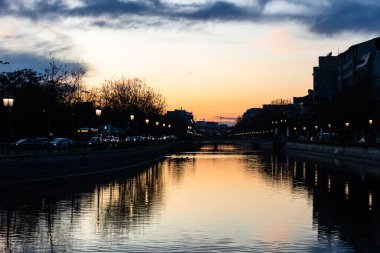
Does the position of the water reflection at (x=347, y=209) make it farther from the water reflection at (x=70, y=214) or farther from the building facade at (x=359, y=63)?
the building facade at (x=359, y=63)

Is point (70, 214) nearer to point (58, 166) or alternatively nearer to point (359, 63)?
point (58, 166)

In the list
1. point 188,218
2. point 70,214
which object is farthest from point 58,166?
point 188,218

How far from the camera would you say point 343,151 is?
93500 millimetres

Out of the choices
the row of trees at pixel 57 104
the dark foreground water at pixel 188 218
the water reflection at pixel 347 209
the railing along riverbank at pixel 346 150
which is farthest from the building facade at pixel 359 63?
the dark foreground water at pixel 188 218

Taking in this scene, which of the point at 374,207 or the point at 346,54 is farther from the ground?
the point at 346,54

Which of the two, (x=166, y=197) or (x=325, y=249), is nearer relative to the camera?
(x=325, y=249)

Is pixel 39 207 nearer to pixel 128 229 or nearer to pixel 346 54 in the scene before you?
pixel 128 229

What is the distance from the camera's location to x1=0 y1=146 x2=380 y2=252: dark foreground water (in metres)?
19.6

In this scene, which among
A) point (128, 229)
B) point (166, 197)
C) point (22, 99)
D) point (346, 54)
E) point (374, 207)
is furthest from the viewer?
point (346, 54)

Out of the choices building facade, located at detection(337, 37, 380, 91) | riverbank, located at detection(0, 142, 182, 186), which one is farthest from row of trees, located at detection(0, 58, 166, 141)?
building facade, located at detection(337, 37, 380, 91)

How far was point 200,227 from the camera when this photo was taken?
2347cm

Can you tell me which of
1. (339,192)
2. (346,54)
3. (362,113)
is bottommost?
(339,192)

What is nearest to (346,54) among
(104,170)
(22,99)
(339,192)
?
(22,99)

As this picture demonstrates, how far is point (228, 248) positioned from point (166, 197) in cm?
1738
